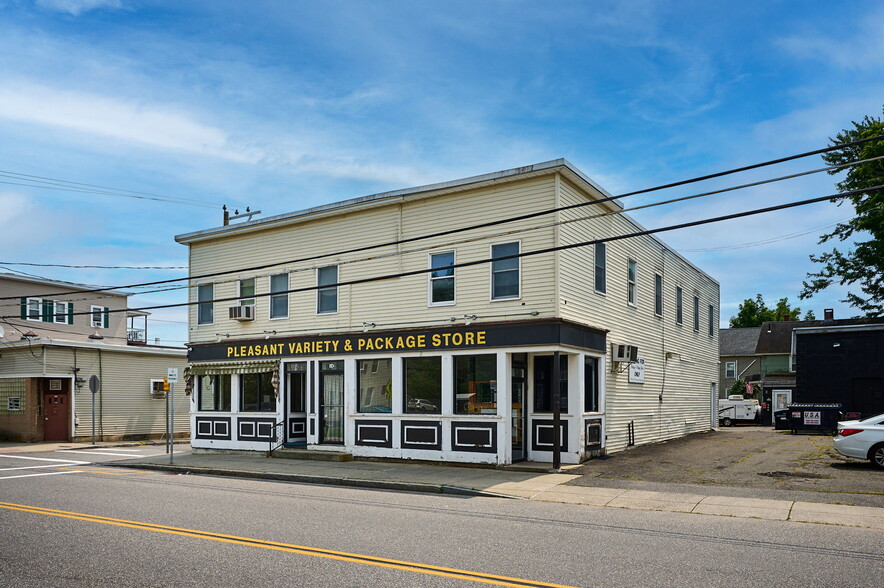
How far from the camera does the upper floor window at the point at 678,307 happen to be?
92.7 feet

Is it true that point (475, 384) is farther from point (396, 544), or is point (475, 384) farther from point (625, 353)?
point (396, 544)

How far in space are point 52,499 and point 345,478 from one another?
5.92 m

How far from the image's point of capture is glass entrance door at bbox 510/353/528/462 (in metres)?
19.1

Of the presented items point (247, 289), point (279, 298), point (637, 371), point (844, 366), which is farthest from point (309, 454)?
point (844, 366)

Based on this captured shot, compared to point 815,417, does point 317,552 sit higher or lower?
higher

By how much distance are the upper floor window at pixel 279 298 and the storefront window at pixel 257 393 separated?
1.94 m

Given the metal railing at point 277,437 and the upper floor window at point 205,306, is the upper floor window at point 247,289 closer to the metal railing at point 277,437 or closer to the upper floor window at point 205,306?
the upper floor window at point 205,306

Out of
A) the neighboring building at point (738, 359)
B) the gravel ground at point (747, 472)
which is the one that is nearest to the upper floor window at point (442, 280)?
the gravel ground at point (747, 472)

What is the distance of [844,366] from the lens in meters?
31.2

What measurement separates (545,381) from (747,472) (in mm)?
5192

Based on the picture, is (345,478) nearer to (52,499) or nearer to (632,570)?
(52,499)

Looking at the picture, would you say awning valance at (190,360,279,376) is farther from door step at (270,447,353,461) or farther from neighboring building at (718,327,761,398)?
neighboring building at (718,327,761,398)

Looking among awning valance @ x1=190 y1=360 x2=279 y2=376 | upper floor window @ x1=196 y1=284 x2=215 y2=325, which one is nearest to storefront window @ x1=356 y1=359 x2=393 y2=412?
awning valance @ x1=190 y1=360 x2=279 y2=376

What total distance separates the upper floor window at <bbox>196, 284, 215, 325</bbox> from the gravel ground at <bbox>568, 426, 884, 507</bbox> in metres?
13.5
